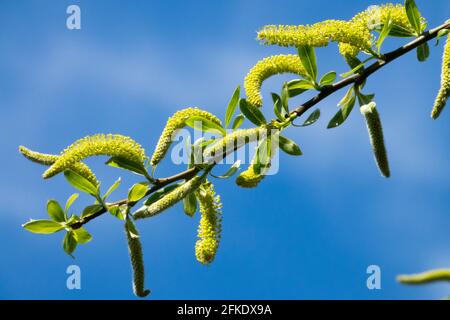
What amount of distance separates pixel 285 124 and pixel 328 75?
0.24 m

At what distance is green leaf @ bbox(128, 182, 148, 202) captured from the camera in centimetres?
201

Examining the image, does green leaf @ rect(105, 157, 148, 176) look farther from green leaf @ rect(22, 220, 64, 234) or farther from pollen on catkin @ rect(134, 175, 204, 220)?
green leaf @ rect(22, 220, 64, 234)

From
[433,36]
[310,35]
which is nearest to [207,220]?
[310,35]

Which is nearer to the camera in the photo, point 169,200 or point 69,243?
→ point 169,200

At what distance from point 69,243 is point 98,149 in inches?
15.9

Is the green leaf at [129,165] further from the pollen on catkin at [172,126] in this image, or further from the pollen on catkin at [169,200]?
the pollen on catkin at [169,200]

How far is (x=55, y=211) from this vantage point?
6.80ft

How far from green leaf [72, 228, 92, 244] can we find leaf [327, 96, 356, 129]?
40.7 inches

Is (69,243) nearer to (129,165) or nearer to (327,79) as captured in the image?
(129,165)

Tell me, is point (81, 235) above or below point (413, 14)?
below

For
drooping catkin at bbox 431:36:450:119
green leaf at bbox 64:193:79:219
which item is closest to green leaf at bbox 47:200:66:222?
green leaf at bbox 64:193:79:219

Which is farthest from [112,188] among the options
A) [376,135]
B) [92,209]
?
[376,135]

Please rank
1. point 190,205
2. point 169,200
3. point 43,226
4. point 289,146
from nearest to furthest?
1. point 169,200
2. point 289,146
3. point 43,226
4. point 190,205

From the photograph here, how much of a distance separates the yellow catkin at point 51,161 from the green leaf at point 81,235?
0.19 metres
